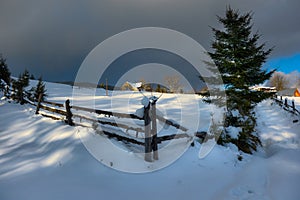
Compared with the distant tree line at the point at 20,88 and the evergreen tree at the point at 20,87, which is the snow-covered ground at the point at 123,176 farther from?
the evergreen tree at the point at 20,87

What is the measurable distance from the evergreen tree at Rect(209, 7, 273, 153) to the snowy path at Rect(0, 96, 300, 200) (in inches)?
153

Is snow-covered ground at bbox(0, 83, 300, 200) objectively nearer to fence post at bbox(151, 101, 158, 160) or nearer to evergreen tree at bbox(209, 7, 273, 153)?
fence post at bbox(151, 101, 158, 160)

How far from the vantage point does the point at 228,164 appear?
652 cm

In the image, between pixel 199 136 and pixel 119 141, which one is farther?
pixel 199 136

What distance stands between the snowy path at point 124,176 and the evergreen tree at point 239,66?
389cm

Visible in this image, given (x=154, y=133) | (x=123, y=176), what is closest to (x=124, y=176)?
(x=123, y=176)

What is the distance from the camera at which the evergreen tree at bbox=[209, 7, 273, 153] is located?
10609 mm

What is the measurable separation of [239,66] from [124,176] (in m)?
9.17

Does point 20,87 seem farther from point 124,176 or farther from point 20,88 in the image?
point 124,176

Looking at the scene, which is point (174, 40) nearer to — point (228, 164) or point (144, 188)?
point (228, 164)

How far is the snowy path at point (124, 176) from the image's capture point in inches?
157

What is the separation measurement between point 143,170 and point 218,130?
463cm

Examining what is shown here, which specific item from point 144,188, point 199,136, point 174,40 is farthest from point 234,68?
point 144,188

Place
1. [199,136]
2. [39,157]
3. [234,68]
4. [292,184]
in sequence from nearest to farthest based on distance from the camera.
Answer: [292,184]
[39,157]
[199,136]
[234,68]
